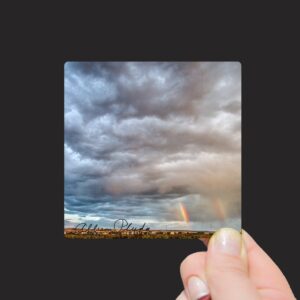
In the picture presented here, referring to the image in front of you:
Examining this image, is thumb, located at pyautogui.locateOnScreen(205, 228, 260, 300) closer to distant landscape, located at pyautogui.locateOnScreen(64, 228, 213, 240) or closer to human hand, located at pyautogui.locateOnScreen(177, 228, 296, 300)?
human hand, located at pyautogui.locateOnScreen(177, 228, 296, 300)

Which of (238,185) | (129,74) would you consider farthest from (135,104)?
(238,185)

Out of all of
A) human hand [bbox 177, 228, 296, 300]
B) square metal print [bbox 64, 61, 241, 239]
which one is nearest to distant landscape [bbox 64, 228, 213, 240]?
square metal print [bbox 64, 61, 241, 239]

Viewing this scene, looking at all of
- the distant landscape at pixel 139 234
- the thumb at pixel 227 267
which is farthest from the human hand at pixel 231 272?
the distant landscape at pixel 139 234

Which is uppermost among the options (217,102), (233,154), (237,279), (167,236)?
(217,102)

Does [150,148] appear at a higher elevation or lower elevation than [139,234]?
higher

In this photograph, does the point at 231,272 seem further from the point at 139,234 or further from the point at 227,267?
the point at 139,234

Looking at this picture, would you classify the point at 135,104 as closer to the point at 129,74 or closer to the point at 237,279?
the point at 129,74

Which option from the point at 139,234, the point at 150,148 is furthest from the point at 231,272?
the point at 150,148
